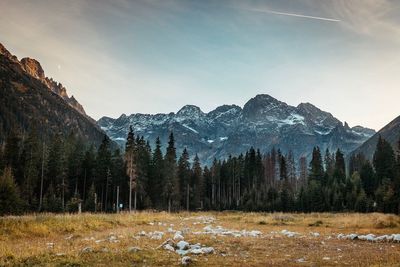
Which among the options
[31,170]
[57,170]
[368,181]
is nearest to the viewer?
[31,170]

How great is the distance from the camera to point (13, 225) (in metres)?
25.6

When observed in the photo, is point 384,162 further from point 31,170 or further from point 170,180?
point 31,170

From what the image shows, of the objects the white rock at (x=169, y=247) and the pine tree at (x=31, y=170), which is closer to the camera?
the white rock at (x=169, y=247)

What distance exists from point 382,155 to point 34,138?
90906 millimetres

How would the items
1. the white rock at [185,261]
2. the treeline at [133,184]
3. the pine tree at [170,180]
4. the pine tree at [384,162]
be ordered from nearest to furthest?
the white rock at [185,261] → the treeline at [133,184] → the pine tree at [170,180] → the pine tree at [384,162]

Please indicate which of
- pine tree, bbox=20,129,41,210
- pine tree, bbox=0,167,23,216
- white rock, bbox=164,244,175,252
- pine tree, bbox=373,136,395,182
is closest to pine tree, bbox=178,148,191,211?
pine tree, bbox=20,129,41,210

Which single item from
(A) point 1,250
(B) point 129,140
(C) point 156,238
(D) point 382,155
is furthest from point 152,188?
(A) point 1,250

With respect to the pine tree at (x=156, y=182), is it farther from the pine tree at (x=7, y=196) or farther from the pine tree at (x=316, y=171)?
the pine tree at (x=7, y=196)

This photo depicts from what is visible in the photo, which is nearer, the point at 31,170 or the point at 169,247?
the point at 169,247

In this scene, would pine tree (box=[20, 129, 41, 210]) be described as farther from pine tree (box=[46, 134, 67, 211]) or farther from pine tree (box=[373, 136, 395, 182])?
pine tree (box=[373, 136, 395, 182])

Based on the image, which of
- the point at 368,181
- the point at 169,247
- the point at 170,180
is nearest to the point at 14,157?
the point at 170,180

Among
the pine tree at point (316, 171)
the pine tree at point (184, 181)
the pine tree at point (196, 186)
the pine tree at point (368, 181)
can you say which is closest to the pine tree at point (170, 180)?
the pine tree at point (184, 181)

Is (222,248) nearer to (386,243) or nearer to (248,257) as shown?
(248,257)

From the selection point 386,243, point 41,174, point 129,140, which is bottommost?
point 386,243
